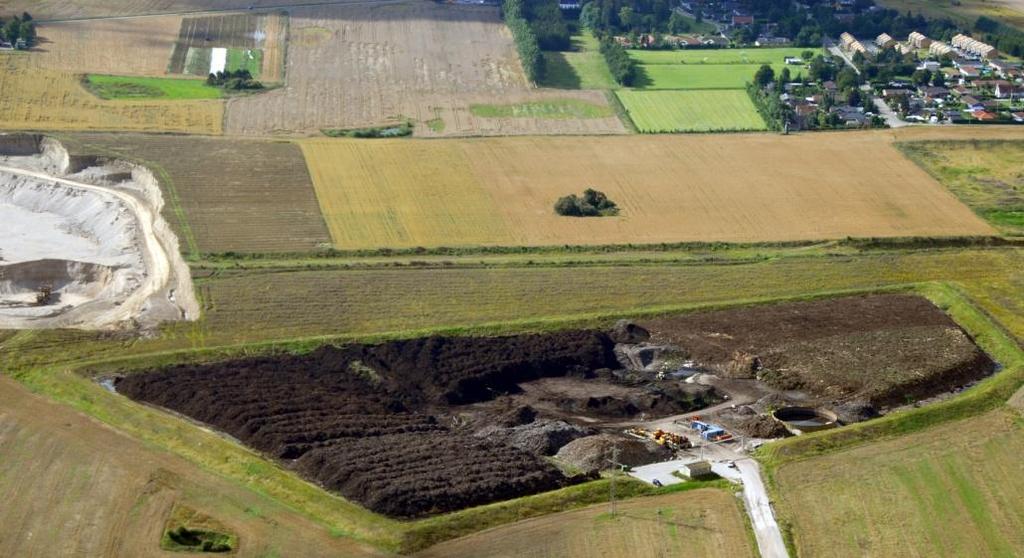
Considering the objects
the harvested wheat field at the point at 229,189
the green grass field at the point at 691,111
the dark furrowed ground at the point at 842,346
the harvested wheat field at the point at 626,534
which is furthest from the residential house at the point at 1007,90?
the harvested wheat field at the point at 626,534

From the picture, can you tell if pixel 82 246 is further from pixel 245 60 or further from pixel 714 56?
pixel 714 56

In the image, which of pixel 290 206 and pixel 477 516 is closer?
pixel 477 516

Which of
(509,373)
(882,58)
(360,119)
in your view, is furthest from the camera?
(882,58)

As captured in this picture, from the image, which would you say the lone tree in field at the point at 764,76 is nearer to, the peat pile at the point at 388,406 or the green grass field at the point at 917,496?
the peat pile at the point at 388,406

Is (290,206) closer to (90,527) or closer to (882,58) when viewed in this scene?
(90,527)

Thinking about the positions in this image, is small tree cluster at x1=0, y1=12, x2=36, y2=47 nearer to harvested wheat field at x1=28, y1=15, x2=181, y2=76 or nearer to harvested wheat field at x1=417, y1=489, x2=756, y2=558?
harvested wheat field at x1=28, y1=15, x2=181, y2=76

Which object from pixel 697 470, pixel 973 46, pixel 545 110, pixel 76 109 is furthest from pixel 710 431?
pixel 973 46

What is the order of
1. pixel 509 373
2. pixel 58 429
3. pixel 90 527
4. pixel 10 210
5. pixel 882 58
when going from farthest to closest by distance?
pixel 882 58 → pixel 10 210 → pixel 509 373 → pixel 58 429 → pixel 90 527

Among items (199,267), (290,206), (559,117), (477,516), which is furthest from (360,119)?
(477,516)

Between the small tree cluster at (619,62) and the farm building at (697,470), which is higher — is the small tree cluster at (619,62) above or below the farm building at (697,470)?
below
